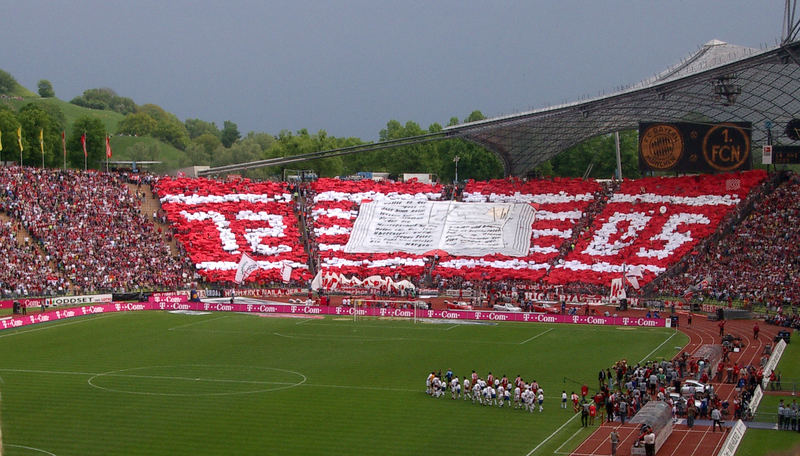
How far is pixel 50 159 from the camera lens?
399 feet

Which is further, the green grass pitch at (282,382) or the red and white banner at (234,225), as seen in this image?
the red and white banner at (234,225)

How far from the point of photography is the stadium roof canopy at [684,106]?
247 ft

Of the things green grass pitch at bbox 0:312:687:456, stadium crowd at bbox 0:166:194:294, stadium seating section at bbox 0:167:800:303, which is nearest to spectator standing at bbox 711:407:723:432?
green grass pitch at bbox 0:312:687:456

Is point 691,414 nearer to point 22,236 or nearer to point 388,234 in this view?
point 22,236

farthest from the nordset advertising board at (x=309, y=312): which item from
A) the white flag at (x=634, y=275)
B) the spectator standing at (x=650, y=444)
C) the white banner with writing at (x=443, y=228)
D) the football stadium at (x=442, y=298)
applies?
the spectator standing at (x=650, y=444)

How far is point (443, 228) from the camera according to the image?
9694 centimetres

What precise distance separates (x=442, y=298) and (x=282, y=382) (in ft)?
130

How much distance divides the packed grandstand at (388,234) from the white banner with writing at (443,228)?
2.20 feet

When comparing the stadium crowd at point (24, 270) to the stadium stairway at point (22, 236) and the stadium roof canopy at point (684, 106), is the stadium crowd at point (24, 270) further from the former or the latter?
the stadium roof canopy at point (684, 106)

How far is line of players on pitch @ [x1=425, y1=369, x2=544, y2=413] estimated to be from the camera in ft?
124

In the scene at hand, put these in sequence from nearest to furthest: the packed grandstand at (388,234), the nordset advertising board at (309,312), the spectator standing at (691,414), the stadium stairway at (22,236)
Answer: the spectator standing at (691,414)
the nordset advertising board at (309,312)
the packed grandstand at (388,234)
the stadium stairway at (22,236)

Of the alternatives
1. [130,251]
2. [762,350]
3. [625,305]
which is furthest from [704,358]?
[130,251]

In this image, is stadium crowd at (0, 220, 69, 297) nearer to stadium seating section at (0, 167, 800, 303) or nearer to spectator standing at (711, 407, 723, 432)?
stadium seating section at (0, 167, 800, 303)

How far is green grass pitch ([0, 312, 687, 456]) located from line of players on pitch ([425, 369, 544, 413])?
0.58 meters
